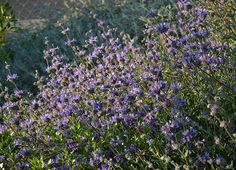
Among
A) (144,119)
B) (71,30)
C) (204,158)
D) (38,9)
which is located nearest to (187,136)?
(204,158)

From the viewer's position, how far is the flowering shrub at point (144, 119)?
3146 mm

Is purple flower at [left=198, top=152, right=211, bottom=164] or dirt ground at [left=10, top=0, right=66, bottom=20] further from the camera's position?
dirt ground at [left=10, top=0, right=66, bottom=20]

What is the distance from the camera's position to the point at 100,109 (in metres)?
3.72

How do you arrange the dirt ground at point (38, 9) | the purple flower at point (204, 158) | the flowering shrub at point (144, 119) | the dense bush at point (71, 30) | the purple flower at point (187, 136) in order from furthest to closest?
the dirt ground at point (38, 9) < the dense bush at point (71, 30) < the flowering shrub at point (144, 119) < the purple flower at point (187, 136) < the purple flower at point (204, 158)

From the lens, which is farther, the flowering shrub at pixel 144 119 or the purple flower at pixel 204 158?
the flowering shrub at pixel 144 119

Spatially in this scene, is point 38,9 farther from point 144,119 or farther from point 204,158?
point 204,158

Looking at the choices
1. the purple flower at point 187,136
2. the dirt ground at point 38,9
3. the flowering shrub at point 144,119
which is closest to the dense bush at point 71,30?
the dirt ground at point 38,9

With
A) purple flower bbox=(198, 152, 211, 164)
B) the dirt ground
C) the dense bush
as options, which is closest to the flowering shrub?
purple flower bbox=(198, 152, 211, 164)

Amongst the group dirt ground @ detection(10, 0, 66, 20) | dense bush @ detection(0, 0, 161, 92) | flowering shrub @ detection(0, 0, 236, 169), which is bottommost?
dirt ground @ detection(10, 0, 66, 20)

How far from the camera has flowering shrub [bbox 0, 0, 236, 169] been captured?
315 cm

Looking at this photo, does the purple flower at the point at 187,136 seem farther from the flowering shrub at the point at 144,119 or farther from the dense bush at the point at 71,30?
the dense bush at the point at 71,30

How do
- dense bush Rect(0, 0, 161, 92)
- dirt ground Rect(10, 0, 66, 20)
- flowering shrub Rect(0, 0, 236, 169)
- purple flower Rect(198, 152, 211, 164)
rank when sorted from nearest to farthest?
purple flower Rect(198, 152, 211, 164)
flowering shrub Rect(0, 0, 236, 169)
dense bush Rect(0, 0, 161, 92)
dirt ground Rect(10, 0, 66, 20)

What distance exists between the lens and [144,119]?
3400 mm

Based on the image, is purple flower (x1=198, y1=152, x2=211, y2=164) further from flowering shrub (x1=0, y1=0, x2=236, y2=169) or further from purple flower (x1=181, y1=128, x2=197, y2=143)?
purple flower (x1=181, y1=128, x2=197, y2=143)
